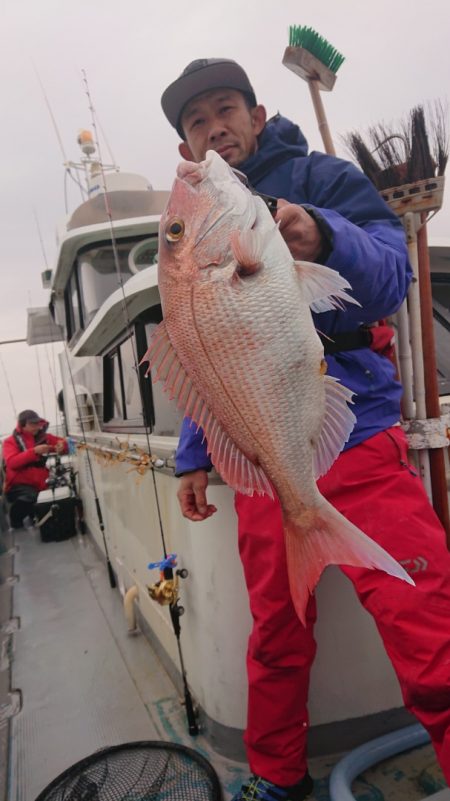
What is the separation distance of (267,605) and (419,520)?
583 millimetres

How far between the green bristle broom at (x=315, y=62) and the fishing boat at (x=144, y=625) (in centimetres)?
103

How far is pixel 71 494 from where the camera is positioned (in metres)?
7.46

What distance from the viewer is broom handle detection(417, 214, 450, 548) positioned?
181 centimetres

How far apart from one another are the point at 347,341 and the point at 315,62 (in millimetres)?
1378

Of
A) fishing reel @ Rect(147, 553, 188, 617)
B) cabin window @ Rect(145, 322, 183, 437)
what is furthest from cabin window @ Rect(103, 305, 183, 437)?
fishing reel @ Rect(147, 553, 188, 617)

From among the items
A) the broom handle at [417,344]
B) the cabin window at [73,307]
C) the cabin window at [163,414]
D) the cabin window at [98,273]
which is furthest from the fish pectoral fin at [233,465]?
the cabin window at [73,307]

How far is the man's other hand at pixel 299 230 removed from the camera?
123 cm

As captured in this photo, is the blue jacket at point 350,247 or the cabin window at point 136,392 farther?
the cabin window at point 136,392

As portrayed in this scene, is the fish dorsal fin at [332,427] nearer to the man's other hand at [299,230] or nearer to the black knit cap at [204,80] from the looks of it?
the man's other hand at [299,230]

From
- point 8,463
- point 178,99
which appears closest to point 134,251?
point 178,99

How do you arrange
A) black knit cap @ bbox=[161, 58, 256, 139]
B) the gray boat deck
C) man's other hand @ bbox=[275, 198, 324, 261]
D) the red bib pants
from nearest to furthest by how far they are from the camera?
man's other hand @ bbox=[275, 198, 324, 261] < the red bib pants < black knit cap @ bbox=[161, 58, 256, 139] < the gray boat deck

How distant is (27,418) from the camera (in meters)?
8.86

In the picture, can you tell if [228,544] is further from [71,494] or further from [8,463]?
[8,463]

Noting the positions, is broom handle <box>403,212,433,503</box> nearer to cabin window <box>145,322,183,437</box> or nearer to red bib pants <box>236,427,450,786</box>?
red bib pants <box>236,427,450,786</box>
